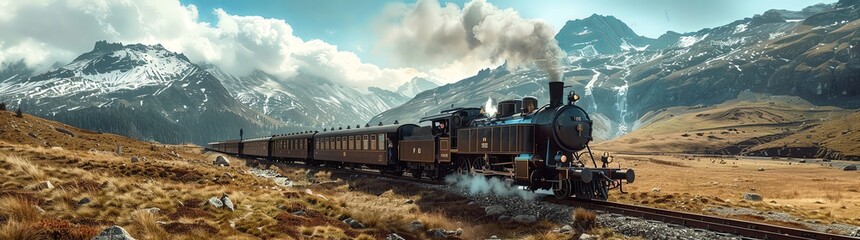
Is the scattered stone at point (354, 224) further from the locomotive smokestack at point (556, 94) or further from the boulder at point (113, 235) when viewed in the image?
the locomotive smokestack at point (556, 94)

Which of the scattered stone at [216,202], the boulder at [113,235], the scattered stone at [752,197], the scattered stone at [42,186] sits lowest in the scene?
the scattered stone at [752,197]

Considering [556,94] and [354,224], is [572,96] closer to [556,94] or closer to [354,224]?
[556,94]

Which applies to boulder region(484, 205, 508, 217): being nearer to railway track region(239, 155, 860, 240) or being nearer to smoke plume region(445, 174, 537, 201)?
smoke plume region(445, 174, 537, 201)

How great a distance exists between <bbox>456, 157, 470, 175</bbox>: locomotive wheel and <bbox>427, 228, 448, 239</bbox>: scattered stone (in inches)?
389

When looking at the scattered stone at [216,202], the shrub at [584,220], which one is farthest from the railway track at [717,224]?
the scattered stone at [216,202]

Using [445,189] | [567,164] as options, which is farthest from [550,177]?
[445,189]

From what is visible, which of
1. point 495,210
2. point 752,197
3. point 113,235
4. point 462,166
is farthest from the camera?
point 462,166

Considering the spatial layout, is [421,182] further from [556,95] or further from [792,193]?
[792,193]

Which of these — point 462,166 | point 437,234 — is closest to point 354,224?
point 437,234

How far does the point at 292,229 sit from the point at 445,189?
1213cm

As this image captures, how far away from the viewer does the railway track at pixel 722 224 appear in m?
12.1

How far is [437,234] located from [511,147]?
7483mm

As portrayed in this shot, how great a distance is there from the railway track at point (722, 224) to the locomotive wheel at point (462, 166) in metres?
8.38

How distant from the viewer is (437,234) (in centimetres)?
1457
